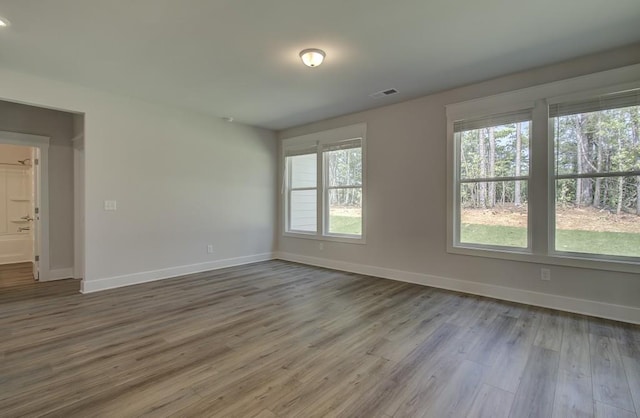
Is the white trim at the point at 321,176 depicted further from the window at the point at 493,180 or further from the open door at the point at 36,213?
the open door at the point at 36,213

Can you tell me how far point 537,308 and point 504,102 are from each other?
243cm

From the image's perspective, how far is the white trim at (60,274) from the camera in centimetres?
477

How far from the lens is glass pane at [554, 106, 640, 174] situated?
10.1 ft

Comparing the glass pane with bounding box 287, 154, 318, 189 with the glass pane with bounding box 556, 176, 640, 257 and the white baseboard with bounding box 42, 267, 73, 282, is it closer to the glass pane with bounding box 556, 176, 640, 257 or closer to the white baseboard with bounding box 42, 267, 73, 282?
the glass pane with bounding box 556, 176, 640, 257

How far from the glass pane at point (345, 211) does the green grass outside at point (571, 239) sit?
68.4 inches

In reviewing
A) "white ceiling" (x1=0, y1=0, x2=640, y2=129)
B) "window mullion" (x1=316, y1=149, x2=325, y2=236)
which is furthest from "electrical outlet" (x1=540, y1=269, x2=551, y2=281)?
"window mullion" (x1=316, y1=149, x2=325, y2=236)

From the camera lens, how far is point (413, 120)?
4500 mm

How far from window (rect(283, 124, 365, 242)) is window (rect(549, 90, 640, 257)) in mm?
2626

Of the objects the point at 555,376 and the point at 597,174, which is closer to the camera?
the point at 555,376

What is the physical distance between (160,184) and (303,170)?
2.62 m

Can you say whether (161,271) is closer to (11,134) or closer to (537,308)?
(11,134)

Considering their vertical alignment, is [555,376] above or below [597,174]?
below

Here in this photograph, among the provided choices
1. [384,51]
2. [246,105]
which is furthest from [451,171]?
[246,105]

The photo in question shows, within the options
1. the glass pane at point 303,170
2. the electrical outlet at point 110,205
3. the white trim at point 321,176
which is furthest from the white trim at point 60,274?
the glass pane at point 303,170
